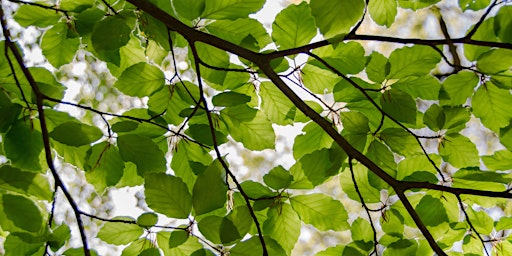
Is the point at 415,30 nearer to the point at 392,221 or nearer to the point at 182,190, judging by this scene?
the point at 392,221

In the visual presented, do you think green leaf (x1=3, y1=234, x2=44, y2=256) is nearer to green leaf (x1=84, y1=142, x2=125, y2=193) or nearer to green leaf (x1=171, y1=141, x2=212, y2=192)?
green leaf (x1=84, y1=142, x2=125, y2=193)

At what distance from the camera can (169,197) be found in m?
0.65

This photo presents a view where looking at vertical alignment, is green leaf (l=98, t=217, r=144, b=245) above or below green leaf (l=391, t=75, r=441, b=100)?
below

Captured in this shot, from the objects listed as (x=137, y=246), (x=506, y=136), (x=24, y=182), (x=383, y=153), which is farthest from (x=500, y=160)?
(x=24, y=182)

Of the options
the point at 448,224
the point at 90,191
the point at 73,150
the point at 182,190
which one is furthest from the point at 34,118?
the point at 90,191

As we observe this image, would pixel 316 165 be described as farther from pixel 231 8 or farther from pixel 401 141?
pixel 231 8

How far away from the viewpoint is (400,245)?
0.78 m

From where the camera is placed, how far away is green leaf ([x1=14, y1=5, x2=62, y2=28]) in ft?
2.81

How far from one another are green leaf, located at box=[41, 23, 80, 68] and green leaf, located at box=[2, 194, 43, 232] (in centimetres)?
39

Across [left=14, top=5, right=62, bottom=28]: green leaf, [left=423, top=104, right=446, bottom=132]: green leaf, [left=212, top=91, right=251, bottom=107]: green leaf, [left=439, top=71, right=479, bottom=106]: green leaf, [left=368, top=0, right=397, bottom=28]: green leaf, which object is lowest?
[left=423, top=104, right=446, bottom=132]: green leaf

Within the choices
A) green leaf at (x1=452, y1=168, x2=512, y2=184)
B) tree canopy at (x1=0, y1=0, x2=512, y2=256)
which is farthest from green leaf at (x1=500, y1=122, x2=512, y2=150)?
green leaf at (x1=452, y1=168, x2=512, y2=184)

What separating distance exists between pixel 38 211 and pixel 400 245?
0.54 m

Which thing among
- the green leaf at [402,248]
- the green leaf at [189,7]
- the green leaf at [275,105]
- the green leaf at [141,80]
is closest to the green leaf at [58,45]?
the green leaf at [141,80]

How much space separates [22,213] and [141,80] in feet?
1.07
